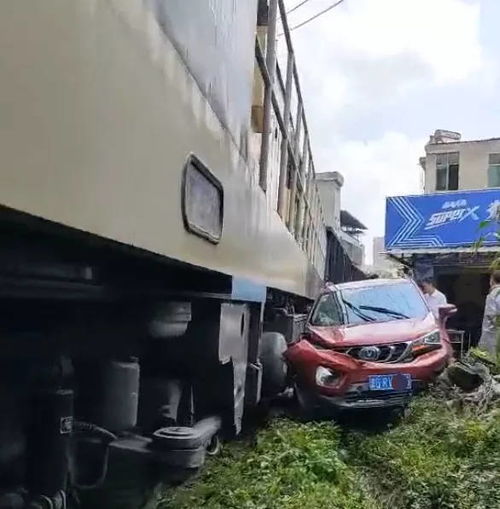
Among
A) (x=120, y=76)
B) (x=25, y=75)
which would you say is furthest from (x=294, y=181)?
(x=25, y=75)

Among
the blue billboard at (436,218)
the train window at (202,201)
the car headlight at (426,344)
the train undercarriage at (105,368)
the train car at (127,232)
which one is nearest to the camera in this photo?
the train car at (127,232)

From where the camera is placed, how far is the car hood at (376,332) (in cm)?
620

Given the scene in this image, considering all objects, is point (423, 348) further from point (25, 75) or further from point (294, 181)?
point (25, 75)

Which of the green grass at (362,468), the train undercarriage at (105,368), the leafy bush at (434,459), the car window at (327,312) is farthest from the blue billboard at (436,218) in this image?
the train undercarriage at (105,368)

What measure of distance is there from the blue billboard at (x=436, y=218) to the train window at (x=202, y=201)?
46.7 feet

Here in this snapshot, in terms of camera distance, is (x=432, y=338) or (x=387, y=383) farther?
(x=432, y=338)

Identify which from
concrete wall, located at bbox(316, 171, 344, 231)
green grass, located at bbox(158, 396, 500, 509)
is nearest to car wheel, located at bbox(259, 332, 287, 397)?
green grass, located at bbox(158, 396, 500, 509)

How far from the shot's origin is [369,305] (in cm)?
700

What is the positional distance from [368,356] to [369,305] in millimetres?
993

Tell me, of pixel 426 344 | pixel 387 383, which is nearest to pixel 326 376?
pixel 387 383

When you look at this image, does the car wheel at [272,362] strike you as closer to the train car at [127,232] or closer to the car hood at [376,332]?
the car hood at [376,332]

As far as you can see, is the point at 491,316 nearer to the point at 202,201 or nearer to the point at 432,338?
the point at 432,338

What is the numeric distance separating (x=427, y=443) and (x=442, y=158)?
69.3ft

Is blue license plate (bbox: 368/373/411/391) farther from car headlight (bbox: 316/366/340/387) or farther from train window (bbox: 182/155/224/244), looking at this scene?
train window (bbox: 182/155/224/244)
